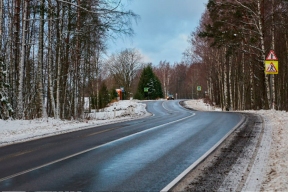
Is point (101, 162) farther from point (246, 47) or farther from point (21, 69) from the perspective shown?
point (246, 47)

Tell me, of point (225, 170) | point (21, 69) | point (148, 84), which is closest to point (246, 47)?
point (21, 69)

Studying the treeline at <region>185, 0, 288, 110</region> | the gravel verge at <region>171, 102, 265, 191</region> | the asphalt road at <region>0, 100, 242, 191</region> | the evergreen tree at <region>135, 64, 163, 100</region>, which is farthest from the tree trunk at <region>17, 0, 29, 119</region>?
the evergreen tree at <region>135, 64, 163, 100</region>

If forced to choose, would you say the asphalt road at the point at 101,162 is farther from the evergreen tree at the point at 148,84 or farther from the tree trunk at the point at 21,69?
the evergreen tree at the point at 148,84

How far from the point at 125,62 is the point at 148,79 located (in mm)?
7173

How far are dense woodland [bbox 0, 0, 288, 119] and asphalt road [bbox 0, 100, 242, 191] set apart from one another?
5.66m

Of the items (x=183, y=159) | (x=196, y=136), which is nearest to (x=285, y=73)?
(x=196, y=136)

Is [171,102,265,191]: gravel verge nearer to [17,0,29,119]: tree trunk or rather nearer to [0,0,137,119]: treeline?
[0,0,137,119]: treeline

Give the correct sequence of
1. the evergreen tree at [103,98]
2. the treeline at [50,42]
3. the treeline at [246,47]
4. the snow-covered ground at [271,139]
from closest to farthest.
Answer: the snow-covered ground at [271,139] < the treeline at [50,42] < the treeline at [246,47] < the evergreen tree at [103,98]

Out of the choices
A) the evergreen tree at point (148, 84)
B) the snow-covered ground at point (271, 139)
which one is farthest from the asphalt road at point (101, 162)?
the evergreen tree at point (148, 84)

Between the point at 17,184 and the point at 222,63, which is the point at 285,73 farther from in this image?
the point at 17,184

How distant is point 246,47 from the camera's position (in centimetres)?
3331

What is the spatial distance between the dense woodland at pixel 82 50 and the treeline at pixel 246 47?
0.08 metres

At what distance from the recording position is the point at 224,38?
27.1 m

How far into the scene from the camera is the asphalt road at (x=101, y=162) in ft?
21.0
